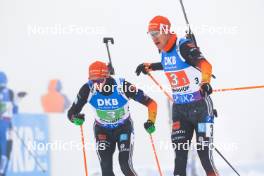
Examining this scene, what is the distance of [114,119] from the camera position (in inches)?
198

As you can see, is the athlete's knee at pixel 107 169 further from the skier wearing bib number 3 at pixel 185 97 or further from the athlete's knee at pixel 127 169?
the skier wearing bib number 3 at pixel 185 97

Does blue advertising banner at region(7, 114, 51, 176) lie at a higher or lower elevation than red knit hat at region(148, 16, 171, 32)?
lower

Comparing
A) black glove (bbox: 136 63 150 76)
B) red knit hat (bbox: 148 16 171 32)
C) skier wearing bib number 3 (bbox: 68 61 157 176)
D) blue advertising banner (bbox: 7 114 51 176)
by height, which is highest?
red knit hat (bbox: 148 16 171 32)

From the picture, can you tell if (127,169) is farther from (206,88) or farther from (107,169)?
(206,88)

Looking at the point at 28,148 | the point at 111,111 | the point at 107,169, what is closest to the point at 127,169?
the point at 107,169

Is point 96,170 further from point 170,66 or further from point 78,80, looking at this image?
point 170,66

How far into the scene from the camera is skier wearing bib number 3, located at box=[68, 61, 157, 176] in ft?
16.1

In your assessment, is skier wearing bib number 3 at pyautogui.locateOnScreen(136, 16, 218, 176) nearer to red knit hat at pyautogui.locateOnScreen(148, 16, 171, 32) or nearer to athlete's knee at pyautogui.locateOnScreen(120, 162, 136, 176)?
red knit hat at pyautogui.locateOnScreen(148, 16, 171, 32)

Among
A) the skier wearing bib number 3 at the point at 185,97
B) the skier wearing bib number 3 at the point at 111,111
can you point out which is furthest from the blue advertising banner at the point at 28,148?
the skier wearing bib number 3 at the point at 185,97

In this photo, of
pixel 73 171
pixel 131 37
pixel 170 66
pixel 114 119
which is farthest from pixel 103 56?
pixel 170 66

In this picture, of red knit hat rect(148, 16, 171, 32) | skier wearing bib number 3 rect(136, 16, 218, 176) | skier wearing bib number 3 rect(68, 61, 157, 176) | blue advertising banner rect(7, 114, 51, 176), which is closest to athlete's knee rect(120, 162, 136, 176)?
skier wearing bib number 3 rect(68, 61, 157, 176)

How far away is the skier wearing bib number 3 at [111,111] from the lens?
490 cm

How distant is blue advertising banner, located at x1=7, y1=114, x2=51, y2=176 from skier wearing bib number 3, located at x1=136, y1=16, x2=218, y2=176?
2.93 meters

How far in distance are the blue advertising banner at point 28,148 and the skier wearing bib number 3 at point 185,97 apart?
2.93 meters
